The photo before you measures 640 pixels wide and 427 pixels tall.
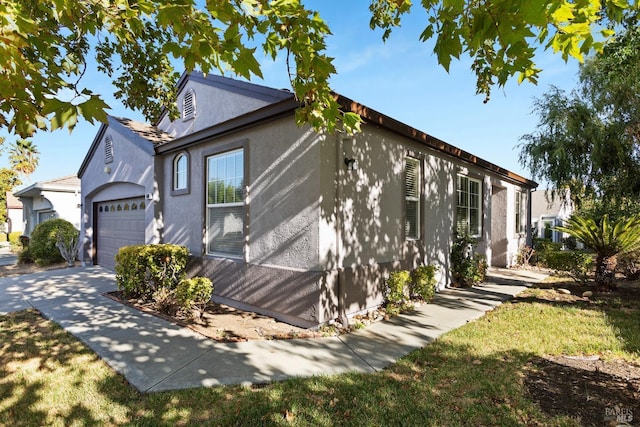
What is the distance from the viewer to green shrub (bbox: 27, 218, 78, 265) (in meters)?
13.2

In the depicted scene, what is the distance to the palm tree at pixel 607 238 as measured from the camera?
7645 millimetres

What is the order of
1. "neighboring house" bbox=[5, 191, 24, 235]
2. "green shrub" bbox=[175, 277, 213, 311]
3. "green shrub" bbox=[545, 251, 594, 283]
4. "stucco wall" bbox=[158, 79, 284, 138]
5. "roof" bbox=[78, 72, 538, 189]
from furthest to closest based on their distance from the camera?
"neighboring house" bbox=[5, 191, 24, 235], "green shrub" bbox=[545, 251, 594, 283], "stucco wall" bbox=[158, 79, 284, 138], "green shrub" bbox=[175, 277, 213, 311], "roof" bbox=[78, 72, 538, 189]

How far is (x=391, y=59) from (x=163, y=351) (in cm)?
724

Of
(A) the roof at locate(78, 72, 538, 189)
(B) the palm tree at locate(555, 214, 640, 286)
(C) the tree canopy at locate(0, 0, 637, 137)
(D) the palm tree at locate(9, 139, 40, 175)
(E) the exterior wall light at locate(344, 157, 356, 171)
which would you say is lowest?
(B) the palm tree at locate(555, 214, 640, 286)

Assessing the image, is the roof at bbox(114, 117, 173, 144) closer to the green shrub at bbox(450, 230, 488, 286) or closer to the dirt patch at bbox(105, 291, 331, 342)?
the dirt patch at bbox(105, 291, 331, 342)

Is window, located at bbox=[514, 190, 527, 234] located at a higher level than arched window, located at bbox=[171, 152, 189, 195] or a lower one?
lower

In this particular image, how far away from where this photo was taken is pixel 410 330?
18.4 feet

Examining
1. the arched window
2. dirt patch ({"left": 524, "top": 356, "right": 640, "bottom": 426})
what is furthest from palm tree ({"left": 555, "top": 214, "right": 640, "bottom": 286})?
the arched window

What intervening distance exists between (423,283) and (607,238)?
4.73 meters

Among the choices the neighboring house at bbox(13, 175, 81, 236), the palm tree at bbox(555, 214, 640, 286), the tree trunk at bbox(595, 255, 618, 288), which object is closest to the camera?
the palm tree at bbox(555, 214, 640, 286)

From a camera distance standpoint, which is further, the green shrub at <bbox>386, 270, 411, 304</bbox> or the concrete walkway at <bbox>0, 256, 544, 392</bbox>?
the green shrub at <bbox>386, 270, 411, 304</bbox>

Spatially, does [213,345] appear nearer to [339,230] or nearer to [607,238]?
[339,230]

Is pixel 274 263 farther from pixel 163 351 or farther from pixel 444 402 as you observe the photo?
pixel 444 402

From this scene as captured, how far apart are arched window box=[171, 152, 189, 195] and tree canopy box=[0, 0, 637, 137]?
4582mm
